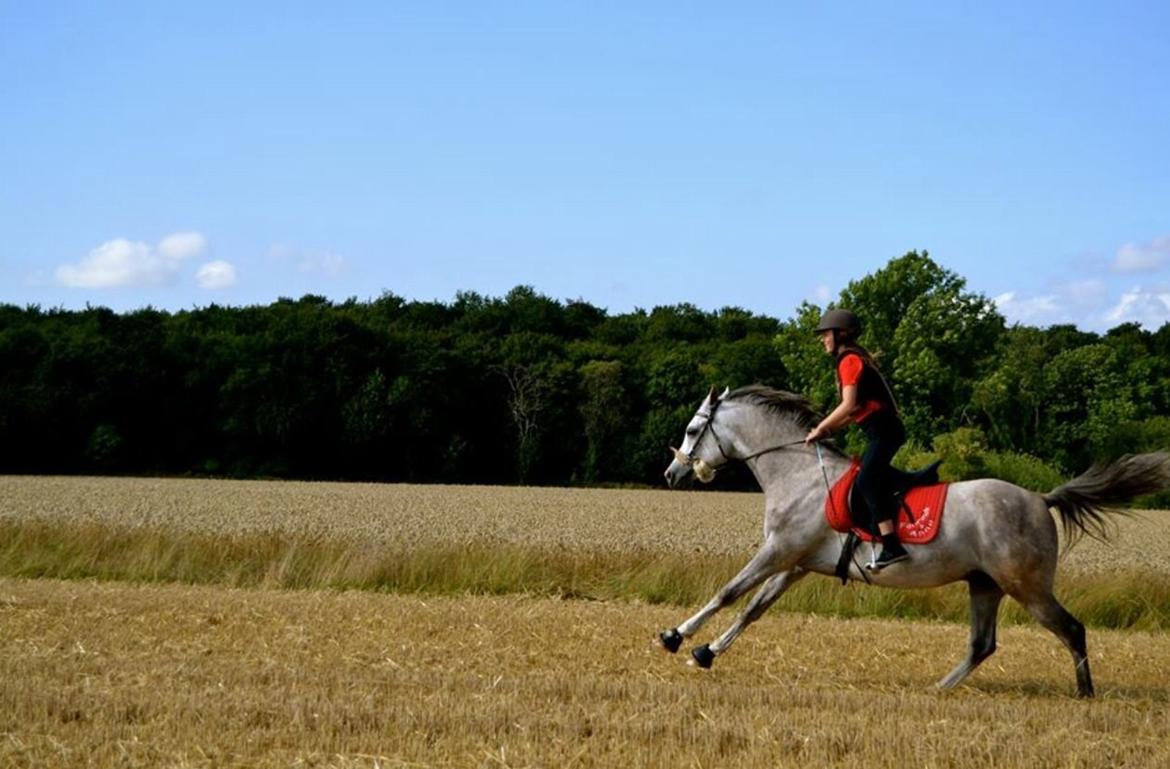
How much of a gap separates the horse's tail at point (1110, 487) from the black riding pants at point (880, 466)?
55.2 inches

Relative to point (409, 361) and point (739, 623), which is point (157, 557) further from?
point (409, 361)

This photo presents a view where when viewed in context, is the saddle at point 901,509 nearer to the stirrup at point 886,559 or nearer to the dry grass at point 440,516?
the stirrup at point 886,559

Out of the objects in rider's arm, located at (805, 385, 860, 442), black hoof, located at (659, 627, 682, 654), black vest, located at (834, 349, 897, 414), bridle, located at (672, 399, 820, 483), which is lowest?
black hoof, located at (659, 627, 682, 654)

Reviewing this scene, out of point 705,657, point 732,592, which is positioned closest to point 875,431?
point 732,592

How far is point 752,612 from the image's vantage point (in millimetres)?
10086

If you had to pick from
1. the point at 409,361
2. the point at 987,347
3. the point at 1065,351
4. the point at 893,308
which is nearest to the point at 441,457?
the point at 409,361

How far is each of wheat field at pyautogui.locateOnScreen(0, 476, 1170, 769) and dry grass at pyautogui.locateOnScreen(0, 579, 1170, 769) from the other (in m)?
0.02

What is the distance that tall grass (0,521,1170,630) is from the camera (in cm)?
1551

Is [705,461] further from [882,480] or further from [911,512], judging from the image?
[911,512]

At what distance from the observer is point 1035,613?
384 inches

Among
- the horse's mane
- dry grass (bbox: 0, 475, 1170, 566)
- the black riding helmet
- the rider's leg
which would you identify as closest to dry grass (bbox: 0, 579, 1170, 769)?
the rider's leg

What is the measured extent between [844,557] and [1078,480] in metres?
2.01

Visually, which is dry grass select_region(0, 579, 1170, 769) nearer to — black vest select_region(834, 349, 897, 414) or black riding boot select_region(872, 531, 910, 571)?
black riding boot select_region(872, 531, 910, 571)

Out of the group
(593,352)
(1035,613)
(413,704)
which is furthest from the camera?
(593,352)
